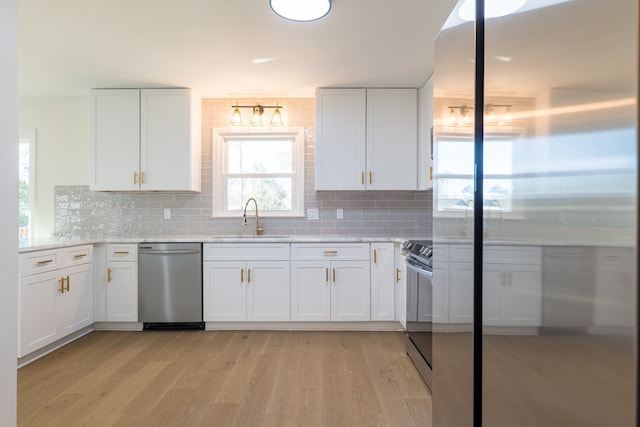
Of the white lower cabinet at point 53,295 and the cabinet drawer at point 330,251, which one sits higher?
the cabinet drawer at point 330,251

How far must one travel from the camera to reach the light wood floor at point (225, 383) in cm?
189

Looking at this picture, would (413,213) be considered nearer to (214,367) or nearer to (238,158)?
(238,158)

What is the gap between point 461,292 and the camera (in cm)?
113

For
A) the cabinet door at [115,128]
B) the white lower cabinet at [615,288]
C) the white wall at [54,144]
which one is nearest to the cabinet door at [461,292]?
the white lower cabinet at [615,288]

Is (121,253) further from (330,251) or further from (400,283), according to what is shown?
(400,283)

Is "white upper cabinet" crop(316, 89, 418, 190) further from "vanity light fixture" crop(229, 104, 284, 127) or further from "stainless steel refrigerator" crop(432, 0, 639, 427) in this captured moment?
"stainless steel refrigerator" crop(432, 0, 639, 427)

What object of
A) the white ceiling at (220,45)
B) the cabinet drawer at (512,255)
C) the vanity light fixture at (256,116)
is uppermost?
the white ceiling at (220,45)

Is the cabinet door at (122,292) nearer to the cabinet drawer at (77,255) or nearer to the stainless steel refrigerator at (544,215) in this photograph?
the cabinet drawer at (77,255)

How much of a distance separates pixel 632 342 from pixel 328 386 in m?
2.02

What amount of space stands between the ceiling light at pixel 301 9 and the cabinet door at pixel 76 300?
2704 millimetres

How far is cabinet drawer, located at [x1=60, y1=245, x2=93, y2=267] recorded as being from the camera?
2926 mm

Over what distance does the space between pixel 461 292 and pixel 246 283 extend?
254cm

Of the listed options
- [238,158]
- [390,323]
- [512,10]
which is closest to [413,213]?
[390,323]

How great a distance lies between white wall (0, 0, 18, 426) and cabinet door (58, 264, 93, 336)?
6.07ft
